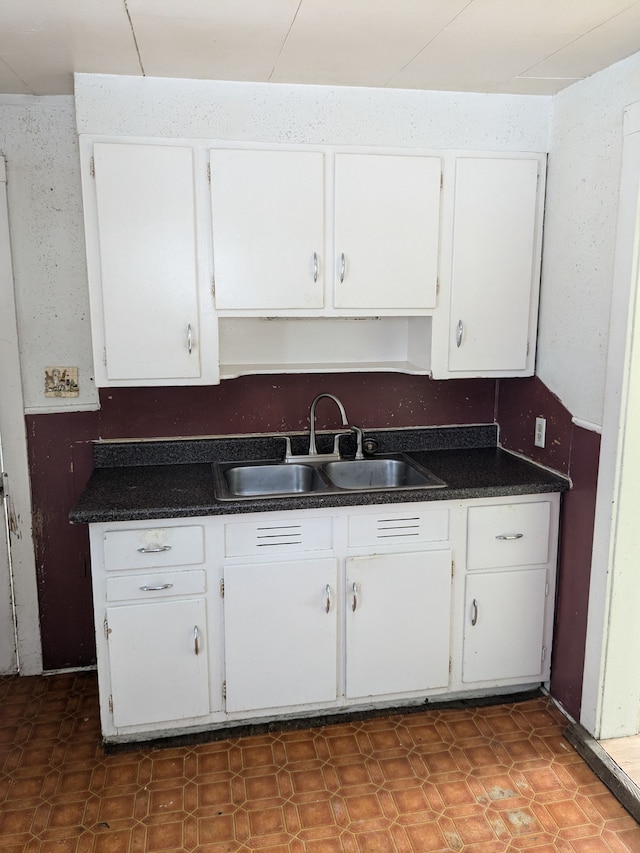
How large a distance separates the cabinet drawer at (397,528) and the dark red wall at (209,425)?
521mm

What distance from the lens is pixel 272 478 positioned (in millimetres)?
2887

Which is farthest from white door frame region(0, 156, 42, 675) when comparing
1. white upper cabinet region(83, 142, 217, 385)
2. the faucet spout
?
the faucet spout

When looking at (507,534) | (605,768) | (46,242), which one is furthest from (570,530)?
(46,242)

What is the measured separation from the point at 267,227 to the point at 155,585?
4.50 ft

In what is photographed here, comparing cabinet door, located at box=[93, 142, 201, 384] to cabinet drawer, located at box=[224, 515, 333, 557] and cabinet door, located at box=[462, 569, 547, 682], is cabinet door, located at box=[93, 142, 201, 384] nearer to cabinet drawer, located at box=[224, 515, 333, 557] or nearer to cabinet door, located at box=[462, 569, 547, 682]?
cabinet drawer, located at box=[224, 515, 333, 557]

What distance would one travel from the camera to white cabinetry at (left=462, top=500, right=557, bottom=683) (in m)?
2.59

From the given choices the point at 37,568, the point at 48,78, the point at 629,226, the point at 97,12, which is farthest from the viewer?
the point at 37,568

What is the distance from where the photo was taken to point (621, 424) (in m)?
2.25

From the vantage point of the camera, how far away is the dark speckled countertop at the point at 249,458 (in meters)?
2.33

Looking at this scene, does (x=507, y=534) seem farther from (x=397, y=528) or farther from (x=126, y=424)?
(x=126, y=424)

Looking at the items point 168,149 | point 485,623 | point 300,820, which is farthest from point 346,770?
point 168,149

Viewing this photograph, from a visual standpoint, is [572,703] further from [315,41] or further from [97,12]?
[97,12]

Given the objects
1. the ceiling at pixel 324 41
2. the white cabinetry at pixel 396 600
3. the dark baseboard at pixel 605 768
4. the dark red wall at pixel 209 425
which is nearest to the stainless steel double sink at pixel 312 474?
the dark red wall at pixel 209 425

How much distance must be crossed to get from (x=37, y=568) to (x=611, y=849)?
7.71 feet
